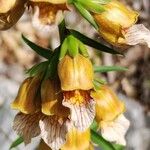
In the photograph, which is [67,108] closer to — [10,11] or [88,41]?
[88,41]

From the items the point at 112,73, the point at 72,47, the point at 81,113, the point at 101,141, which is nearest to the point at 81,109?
the point at 81,113

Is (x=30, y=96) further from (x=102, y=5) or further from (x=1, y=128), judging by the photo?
(x=1, y=128)

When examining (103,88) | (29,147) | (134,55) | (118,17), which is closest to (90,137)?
(103,88)

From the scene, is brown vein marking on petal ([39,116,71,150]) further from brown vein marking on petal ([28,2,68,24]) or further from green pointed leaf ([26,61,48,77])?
brown vein marking on petal ([28,2,68,24])

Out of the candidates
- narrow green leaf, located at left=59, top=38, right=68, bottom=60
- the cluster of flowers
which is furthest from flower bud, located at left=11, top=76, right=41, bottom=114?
narrow green leaf, located at left=59, top=38, right=68, bottom=60

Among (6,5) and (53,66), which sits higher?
(6,5)

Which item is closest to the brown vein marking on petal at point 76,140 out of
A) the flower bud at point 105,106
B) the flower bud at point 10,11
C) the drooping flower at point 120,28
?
the flower bud at point 105,106

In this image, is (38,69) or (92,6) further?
(38,69)
